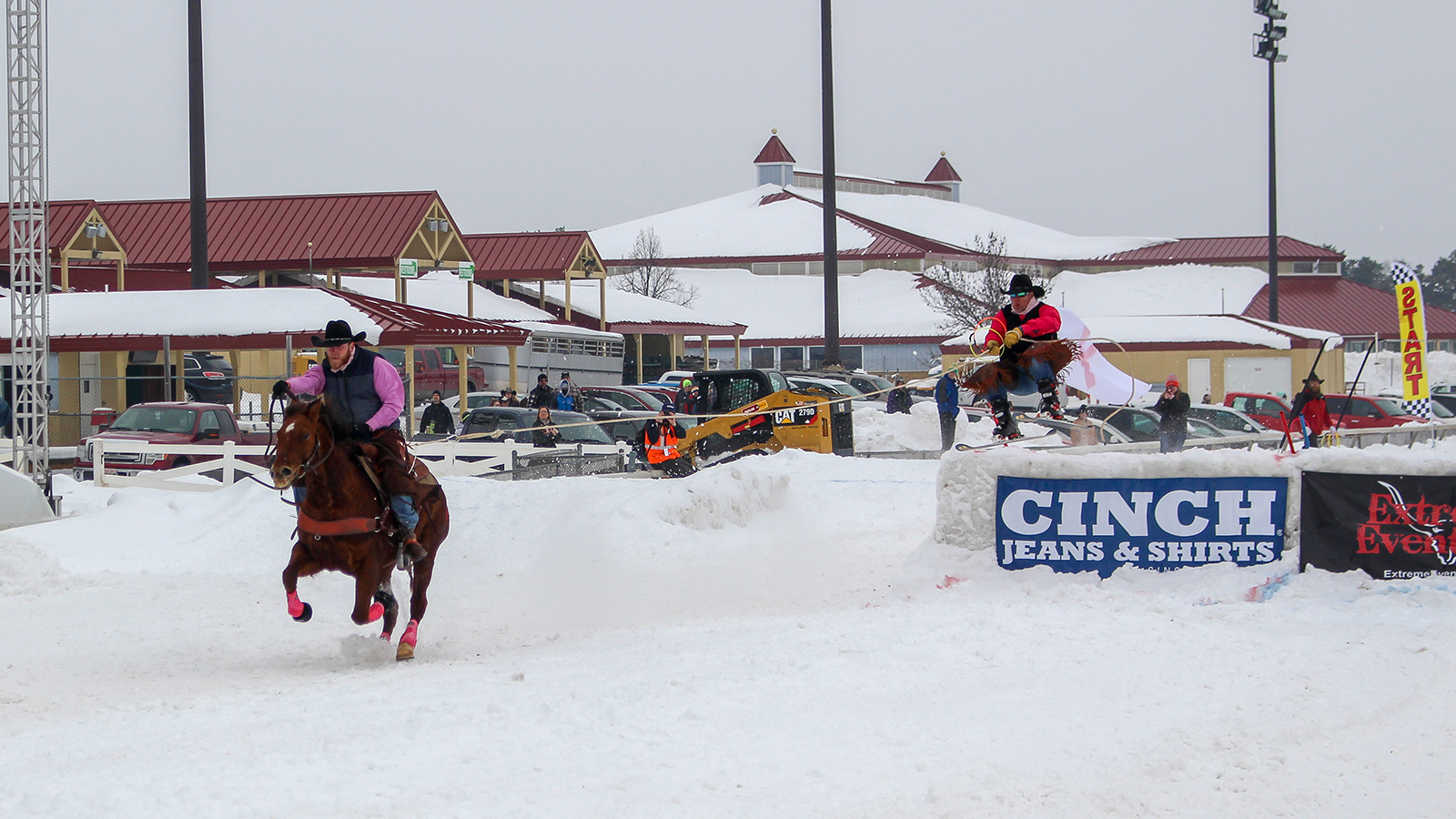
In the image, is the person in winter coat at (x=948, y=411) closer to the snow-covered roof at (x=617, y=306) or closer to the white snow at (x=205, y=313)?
the white snow at (x=205, y=313)

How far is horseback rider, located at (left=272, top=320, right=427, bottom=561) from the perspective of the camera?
357 inches

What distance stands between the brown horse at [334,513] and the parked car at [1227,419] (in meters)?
21.2

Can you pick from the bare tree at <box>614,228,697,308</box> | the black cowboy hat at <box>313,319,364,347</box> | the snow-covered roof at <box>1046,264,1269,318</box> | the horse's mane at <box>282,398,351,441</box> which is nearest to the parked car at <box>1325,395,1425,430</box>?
the black cowboy hat at <box>313,319,364,347</box>

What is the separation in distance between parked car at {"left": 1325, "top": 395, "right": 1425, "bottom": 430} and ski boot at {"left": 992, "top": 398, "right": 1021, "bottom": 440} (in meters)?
20.7

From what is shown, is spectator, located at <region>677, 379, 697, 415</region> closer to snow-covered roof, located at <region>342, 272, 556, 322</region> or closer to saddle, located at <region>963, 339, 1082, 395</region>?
saddle, located at <region>963, 339, 1082, 395</region>

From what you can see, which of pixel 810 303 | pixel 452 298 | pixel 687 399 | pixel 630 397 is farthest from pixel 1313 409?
pixel 810 303

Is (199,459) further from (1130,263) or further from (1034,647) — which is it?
(1130,263)

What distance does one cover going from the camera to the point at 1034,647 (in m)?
8.60

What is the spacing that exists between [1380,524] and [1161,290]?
211 feet

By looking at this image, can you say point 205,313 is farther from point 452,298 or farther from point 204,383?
point 452,298

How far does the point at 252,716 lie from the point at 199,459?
14169 mm

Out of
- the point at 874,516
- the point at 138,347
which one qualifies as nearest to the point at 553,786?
Answer: the point at 874,516

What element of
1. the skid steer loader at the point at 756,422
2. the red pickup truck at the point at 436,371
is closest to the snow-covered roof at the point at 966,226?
the red pickup truck at the point at 436,371

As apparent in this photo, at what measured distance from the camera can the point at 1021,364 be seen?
11273 millimetres
